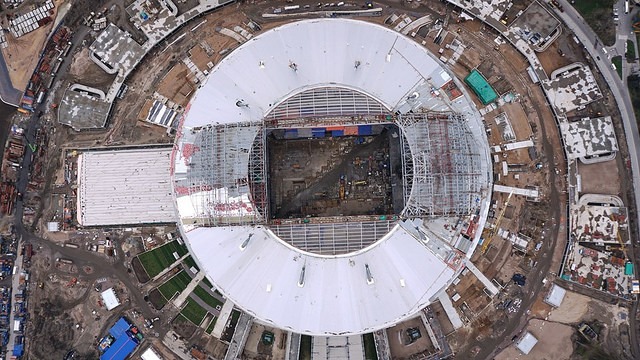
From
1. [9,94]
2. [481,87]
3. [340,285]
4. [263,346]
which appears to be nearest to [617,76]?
[481,87]

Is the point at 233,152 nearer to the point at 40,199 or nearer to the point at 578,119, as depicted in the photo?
the point at 40,199

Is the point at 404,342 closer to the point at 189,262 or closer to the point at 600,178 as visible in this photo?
the point at 189,262

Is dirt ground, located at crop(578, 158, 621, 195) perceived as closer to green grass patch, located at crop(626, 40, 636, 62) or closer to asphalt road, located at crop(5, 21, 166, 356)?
green grass patch, located at crop(626, 40, 636, 62)

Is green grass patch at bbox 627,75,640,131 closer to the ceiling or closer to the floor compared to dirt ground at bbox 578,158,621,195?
closer to the ceiling

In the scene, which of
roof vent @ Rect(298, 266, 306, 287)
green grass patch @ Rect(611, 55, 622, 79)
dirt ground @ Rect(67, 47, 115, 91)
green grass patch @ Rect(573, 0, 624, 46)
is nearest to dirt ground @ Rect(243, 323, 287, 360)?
roof vent @ Rect(298, 266, 306, 287)

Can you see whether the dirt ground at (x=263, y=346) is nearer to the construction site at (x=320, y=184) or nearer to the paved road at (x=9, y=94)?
the construction site at (x=320, y=184)

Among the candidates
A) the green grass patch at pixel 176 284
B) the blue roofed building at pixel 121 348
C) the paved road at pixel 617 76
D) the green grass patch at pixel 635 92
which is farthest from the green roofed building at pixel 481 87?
the blue roofed building at pixel 121 348
